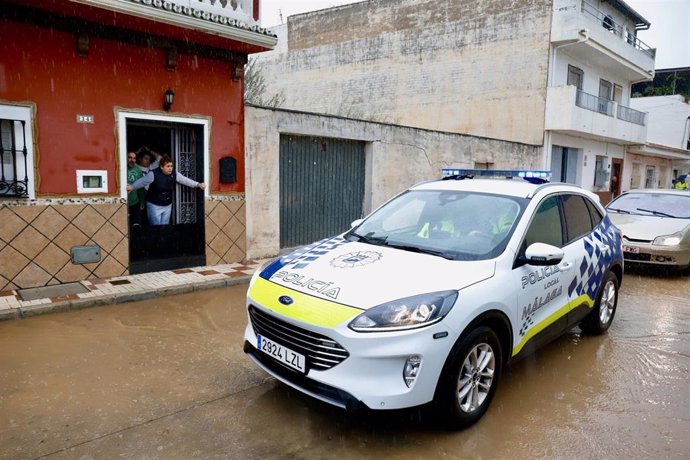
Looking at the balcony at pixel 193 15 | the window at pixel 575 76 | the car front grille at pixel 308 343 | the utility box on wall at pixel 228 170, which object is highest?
the window at pixel 575 76

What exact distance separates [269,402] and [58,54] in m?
5.43

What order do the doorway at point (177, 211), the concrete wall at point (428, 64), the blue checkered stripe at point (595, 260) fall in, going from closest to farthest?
1. the blue checkered stripe at point (595, 260)
2. the doorway at point (177, 211)
3. the concrete wall at point (428, 64)

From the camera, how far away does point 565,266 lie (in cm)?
437

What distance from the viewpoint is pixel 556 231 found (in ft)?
14.6

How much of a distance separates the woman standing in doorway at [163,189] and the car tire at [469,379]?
224 inches

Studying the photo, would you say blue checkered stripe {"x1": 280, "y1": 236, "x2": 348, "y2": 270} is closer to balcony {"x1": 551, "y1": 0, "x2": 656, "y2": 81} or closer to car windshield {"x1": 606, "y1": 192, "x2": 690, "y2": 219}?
car windshield {"x1": 606, "y1": 192, "x2": 690, "y2": 219}

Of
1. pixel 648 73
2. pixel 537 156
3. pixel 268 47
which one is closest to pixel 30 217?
pixel 268 47

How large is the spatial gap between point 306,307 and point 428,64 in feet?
58.1

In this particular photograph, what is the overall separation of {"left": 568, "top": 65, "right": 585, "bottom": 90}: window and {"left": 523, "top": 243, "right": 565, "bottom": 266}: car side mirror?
17.2 metres

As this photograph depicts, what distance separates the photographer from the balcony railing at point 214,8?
6.53 meters

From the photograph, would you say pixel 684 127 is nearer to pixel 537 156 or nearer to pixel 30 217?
pixel 537 156

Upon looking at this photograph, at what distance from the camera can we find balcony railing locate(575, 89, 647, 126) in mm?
17734

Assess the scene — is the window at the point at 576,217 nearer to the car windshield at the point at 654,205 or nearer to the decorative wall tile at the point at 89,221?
the car windshield at the point at 654,205

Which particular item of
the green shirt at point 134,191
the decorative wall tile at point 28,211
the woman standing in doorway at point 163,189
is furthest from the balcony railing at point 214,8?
the decorative wall tile at point 28,211
